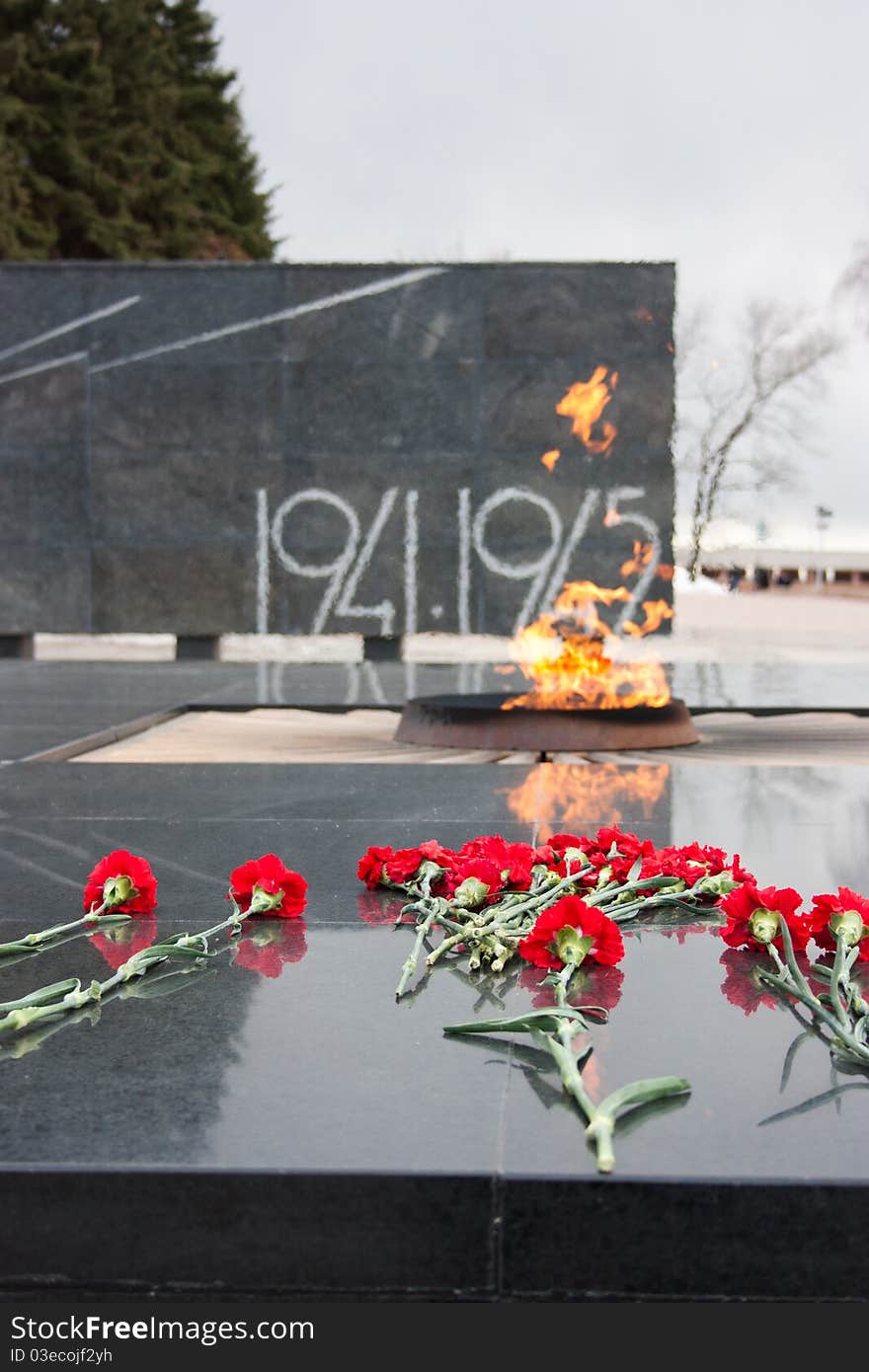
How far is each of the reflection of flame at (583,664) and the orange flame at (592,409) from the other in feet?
3.86

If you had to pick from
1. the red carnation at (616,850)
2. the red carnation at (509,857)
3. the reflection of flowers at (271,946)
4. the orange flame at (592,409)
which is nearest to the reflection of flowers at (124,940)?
the reflection of flowers at (271,946)

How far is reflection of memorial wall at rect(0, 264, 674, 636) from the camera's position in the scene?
41.2 ft

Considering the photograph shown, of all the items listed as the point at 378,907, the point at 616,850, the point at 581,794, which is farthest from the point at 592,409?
the point at 378,907

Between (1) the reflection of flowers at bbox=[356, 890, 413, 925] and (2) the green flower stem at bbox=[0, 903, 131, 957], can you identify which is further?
(1) the reflection of flowers at bbox=[356, 890, 413, 925]

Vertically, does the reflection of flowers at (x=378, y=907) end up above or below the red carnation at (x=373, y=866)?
below

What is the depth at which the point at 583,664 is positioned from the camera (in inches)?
298

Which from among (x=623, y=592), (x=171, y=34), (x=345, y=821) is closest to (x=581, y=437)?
(x=623, y=592)

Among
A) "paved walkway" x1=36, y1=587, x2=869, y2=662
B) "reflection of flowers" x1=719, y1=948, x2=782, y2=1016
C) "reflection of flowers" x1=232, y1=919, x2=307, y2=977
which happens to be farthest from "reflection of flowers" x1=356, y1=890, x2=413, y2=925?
"paved walkway" x1=36, y1=587, x2=869, y2=662

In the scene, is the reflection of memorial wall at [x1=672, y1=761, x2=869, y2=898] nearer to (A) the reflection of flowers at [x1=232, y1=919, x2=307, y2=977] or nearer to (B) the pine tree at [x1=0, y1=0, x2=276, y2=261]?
(A) the reflection of flowers at [x1=232, y1=919, x2=307, y2=977]

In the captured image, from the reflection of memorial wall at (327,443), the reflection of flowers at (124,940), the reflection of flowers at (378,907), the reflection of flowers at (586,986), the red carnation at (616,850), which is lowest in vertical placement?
the reflection of flowers at (378,907)

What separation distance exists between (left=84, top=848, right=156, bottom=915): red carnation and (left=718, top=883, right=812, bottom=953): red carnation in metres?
1.15

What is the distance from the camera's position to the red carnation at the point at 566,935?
8.48ft

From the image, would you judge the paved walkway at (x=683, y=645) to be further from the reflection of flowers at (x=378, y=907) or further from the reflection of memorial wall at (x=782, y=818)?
the reflection of flowers at (x=378, y=907)

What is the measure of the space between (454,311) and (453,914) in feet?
33.6
